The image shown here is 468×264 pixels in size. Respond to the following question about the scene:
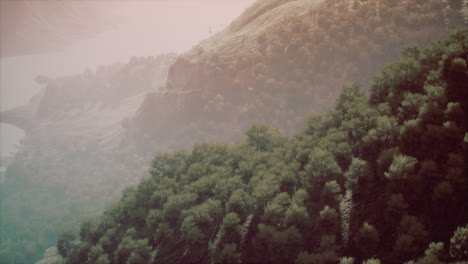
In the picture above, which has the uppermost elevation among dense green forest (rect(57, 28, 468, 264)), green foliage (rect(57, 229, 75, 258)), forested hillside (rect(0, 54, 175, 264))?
dense green forest (rect(57, 28, 468, 264))

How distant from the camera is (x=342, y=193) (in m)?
24.8

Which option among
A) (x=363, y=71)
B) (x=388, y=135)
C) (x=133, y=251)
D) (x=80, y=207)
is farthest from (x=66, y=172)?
(x=388, y=135)

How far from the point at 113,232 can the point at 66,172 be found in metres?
147

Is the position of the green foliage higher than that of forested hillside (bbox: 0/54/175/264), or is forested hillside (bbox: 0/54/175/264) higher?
the green foliage

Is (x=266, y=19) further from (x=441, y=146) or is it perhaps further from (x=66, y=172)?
(x=66, y=172)

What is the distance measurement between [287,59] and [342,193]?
49.0 m

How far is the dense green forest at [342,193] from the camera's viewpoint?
59.2ft

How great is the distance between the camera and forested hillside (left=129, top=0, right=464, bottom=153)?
55188 mm

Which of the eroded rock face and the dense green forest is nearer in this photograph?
the dense green forest

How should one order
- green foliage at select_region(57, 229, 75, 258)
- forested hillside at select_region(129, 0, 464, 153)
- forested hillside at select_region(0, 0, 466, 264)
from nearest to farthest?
forested hillside at select_region(0, 0, 466, 264) < green foliage at select_region(57, 229, 75, 258) < forested hillside at select_region(129, 0, 464, 153)

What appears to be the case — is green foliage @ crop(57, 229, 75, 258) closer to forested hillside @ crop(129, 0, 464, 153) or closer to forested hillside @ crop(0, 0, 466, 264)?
forested hillside @ crop(0, 0, 466, 264)

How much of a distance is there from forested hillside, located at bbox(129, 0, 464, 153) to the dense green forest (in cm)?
2971

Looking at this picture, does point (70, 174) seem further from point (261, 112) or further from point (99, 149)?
point (261, 112)

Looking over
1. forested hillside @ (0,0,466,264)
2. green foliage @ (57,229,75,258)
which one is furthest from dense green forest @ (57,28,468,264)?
green foliage @ (57,229,75,258)
